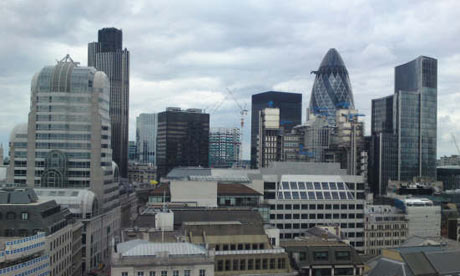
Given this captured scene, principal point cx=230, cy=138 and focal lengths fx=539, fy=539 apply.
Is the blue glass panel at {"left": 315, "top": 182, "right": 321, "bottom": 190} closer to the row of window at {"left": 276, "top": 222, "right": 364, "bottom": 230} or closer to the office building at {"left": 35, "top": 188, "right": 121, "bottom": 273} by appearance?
the row of window at {"left": 276, "top": 222, "right": 364, "bottom": 230}

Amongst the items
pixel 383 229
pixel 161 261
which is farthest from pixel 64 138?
pixel 383 229

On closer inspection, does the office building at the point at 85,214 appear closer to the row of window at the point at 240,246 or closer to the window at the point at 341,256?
the row of window at the point at 240,246

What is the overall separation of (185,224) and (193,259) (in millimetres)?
18837

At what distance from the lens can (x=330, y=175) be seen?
188 metres

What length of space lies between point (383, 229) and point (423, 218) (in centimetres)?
1674

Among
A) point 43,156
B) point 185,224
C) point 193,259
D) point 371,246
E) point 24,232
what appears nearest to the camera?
point 193,259

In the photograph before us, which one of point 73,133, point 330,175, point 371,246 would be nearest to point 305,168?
point 330,175

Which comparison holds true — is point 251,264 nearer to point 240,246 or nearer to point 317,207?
point 240,246

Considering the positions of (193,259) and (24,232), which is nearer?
(193,259)

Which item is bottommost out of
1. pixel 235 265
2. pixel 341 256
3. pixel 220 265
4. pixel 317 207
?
pixel 341 256

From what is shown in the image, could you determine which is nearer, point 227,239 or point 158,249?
point 158,249

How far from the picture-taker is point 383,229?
630ft

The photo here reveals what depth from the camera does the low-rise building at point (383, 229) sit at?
188m

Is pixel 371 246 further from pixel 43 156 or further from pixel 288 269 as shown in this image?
pixel 43 156
